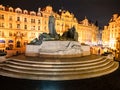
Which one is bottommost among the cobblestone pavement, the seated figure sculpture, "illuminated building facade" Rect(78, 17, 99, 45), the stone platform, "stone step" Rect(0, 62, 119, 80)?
the cobblestone pavement

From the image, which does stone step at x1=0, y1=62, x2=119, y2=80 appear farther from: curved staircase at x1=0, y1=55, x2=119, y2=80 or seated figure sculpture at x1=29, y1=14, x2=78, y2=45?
seated figure sculpture at x1=29, y1=14, x2=78, y2=45

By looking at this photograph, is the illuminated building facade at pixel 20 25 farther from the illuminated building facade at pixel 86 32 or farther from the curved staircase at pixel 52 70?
the curved staircase at pixel 52 70

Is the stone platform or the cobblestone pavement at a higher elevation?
the stone platform

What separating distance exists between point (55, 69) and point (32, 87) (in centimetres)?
237

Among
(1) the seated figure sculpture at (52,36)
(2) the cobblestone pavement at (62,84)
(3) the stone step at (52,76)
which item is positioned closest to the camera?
(2) the cobblestone pavement at (62,84)

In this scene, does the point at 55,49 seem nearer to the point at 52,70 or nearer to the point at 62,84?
the point at 52,70

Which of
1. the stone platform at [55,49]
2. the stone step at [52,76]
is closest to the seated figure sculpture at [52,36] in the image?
the stone platform at [55,49]

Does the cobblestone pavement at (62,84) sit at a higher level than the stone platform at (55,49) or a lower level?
lower

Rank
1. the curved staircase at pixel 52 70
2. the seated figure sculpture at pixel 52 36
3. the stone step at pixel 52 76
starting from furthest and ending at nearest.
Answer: the seated figure sculpture at pixel 52 36
the curved staircase at pixel 52 70
the stone step at pixel 52 76

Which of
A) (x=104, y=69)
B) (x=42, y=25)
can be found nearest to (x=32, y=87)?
(x=104, y=69)

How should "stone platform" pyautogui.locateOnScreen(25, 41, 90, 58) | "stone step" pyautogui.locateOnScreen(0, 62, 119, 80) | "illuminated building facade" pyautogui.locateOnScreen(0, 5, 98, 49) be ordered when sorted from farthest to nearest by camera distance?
"illuminated building facade" pyautogui.locateOnScreen(0, 5, 98, 49) → "stone platform" pyautogui.locateOnScreen(25, 41, 90, 58) → "stone step" pyautogui.locateOnScreen(0, 62, 119, 80)

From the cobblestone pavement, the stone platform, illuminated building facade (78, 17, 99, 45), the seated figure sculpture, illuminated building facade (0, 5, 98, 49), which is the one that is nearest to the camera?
the cobblestone pavement

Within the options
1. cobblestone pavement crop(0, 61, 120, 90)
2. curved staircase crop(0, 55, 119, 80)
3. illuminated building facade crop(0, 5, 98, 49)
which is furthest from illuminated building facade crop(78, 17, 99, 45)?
cobblestone pavement crop(0, 61, 120, 90)

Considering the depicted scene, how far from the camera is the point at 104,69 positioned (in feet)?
40.5
